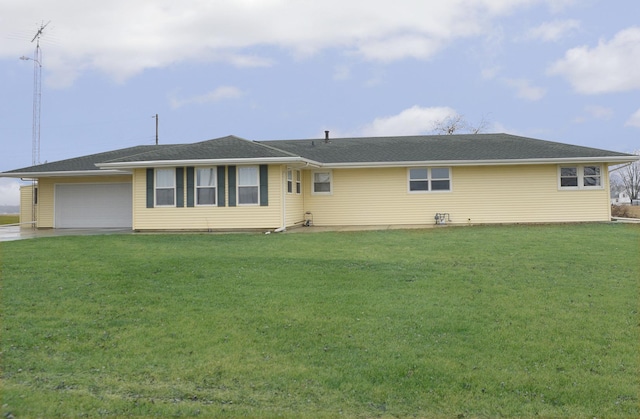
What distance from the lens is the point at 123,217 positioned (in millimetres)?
20594

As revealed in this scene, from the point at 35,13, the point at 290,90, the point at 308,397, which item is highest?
the point at 35,13

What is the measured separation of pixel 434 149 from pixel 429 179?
1828 millimetres

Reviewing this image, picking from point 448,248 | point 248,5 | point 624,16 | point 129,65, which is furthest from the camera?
point 129,65

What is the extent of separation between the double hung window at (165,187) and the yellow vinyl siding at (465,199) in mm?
5304

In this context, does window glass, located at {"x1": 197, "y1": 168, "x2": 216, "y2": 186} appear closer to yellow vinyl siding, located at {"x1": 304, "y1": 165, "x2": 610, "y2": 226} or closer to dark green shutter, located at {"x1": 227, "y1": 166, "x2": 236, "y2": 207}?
dark green shutter, located at {"x1": 227, "y1": 166, "x2": 236, "y2": 207}

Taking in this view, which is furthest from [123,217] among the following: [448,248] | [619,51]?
[619,51]

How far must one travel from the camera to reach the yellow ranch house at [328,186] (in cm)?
1662

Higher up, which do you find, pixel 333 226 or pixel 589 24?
pixel 589 24

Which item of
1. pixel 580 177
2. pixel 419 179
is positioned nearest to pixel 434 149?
pixel 419 179

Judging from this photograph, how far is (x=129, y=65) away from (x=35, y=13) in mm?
6111

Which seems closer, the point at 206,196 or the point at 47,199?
the point at 206,196

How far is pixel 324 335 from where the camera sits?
5.54 meters

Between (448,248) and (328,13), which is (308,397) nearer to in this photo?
(448,248)

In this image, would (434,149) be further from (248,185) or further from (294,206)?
(248,185)
